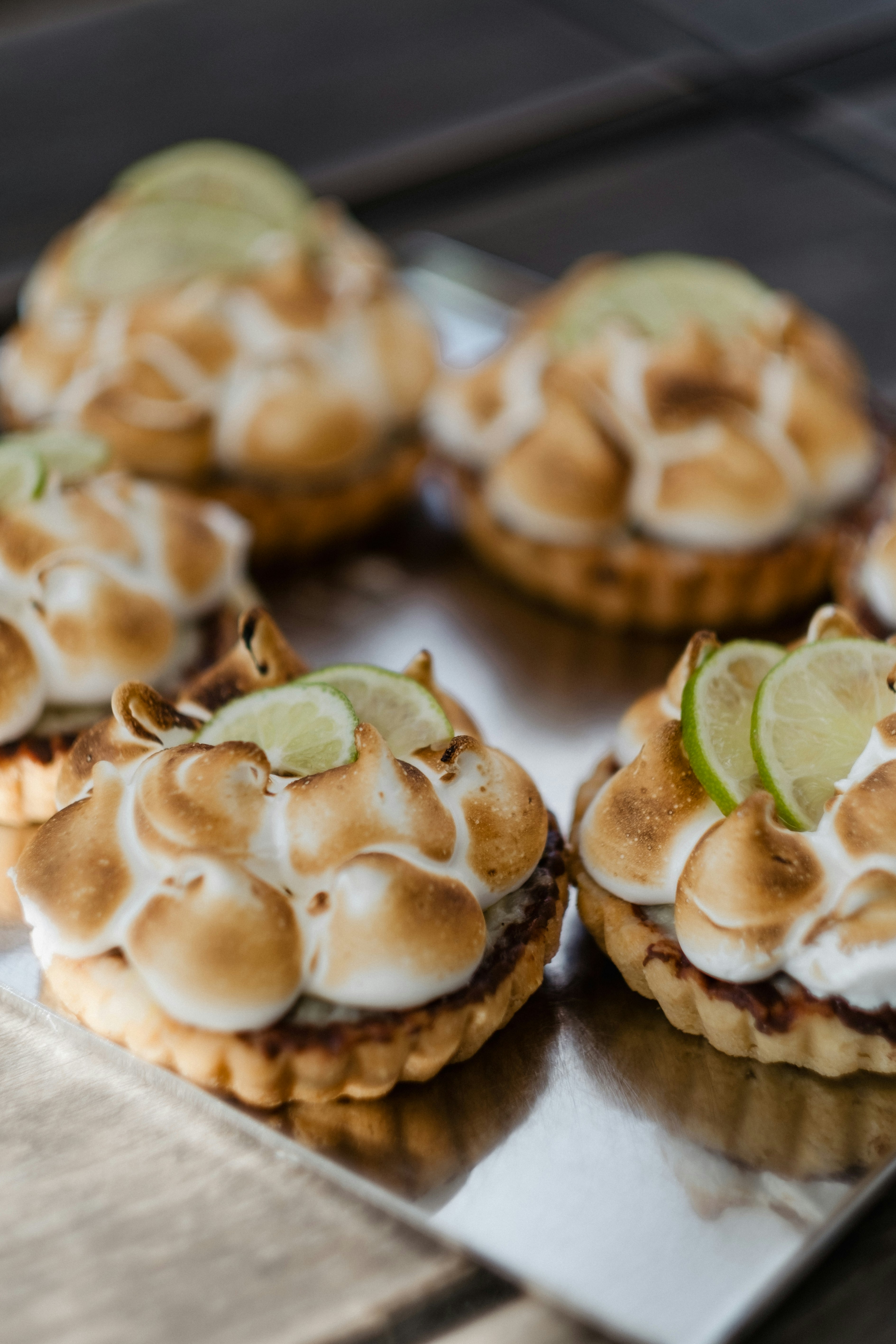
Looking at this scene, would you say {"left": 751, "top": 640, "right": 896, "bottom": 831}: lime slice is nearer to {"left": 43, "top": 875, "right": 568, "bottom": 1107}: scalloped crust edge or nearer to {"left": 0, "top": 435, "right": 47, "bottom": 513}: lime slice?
{"left": 43, "top": 875, "right": 568, "bottom": 1107}: scalloped crust edge

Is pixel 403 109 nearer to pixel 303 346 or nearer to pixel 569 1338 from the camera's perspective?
pixel 303 346

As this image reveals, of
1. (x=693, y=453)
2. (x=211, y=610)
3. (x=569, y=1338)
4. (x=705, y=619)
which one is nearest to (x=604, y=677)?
(x=705, y=619)

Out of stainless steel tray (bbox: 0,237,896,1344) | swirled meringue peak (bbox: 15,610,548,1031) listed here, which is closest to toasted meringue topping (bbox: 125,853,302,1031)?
swirled meringue peak (bbox: 15,610,548,1031)

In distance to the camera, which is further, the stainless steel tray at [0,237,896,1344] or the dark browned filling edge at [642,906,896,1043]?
the dark browned filling edge at [642,906,896,1043]

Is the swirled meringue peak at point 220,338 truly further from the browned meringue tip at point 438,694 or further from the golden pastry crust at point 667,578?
the browned meringue tip at point 438,694

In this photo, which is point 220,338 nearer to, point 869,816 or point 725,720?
point 725,720

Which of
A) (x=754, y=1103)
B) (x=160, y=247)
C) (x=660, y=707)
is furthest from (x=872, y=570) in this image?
(x=160, y=247)
